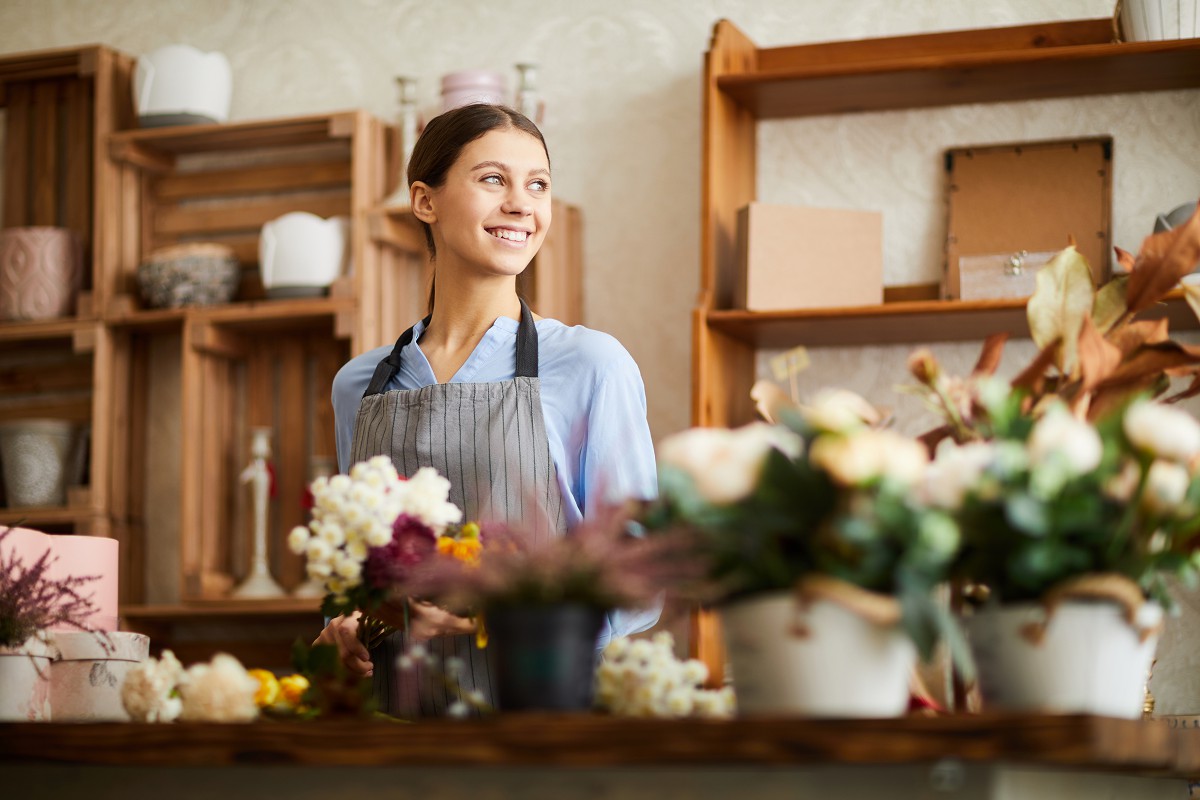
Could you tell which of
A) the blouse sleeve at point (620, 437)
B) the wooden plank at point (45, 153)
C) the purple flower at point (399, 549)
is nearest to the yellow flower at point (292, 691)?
the purple flower at point (399, 549)

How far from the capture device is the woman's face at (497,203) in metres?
2.04

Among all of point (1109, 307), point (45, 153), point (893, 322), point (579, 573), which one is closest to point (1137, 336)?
point (1109, 307)

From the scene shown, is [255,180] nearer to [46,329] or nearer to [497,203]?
[46,329]

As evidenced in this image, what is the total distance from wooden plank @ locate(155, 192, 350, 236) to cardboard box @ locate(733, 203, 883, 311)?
1.16 meters

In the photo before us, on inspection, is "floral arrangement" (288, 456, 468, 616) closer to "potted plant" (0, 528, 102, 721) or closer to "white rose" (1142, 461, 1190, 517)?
"potted plant" (0, 528, 102, 721)

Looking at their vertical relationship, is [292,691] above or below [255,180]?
below

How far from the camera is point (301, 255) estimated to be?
3.46 metres

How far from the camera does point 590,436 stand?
1943mm

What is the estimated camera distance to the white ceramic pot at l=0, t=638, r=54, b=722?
154 cm

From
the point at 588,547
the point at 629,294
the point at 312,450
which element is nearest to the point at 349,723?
the point at 588,547

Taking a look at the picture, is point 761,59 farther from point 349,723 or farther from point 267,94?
point 349,723

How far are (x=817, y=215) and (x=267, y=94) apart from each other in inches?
60.4

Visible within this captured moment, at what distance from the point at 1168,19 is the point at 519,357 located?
1.67 metres

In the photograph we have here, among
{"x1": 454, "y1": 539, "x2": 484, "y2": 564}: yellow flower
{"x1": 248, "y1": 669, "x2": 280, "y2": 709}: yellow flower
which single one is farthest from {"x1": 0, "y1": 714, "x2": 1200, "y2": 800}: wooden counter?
{"x1": 454, "y1": 539, "x2": 484, "y2": 564}: yellow flower
